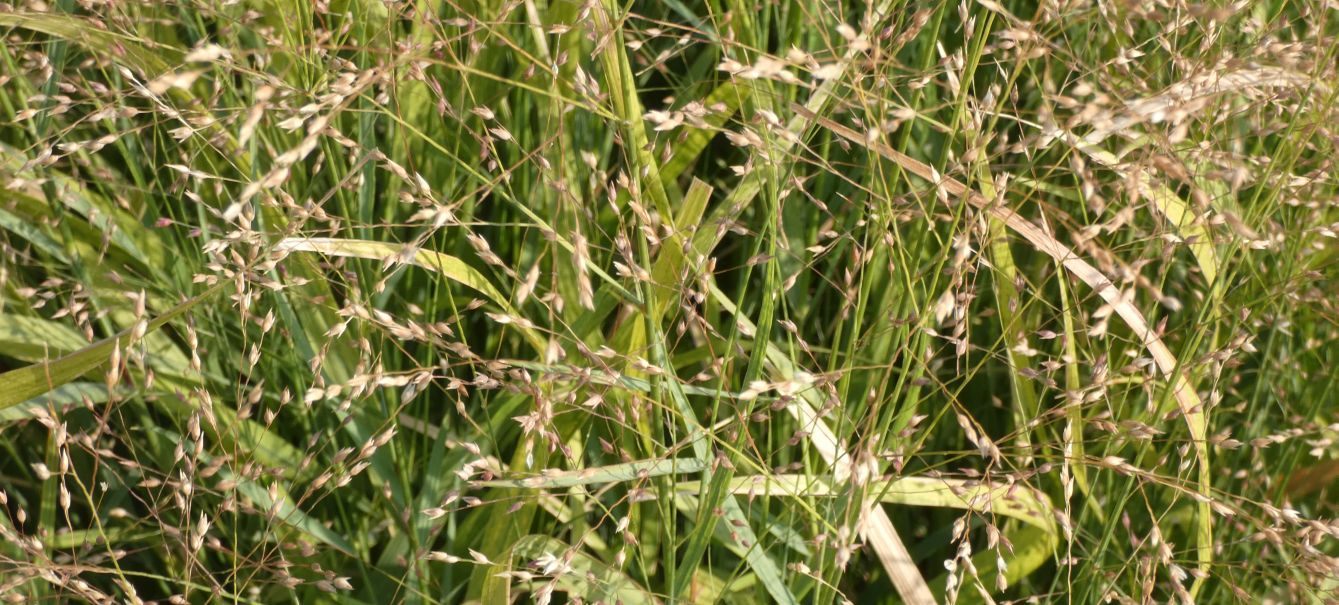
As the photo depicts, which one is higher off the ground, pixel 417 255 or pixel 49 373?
pixel 417 255

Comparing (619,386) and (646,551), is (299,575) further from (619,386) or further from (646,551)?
(619,386)

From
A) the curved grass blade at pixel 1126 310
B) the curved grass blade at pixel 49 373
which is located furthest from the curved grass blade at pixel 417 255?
the curved grass blade at pixel 1126 310

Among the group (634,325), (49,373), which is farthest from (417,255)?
(49,373)

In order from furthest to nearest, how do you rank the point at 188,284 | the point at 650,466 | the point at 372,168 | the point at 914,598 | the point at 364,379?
the point at 188,284
the point at 372,168
the point at 914,598
the point at 650,466
the point at 364,379

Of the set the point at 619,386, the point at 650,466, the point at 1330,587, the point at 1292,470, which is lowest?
the point at 1330,587

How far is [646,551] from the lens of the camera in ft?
5.21

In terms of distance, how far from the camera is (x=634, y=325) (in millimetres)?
1527

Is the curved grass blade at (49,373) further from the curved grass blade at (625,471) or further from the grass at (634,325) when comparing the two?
the curved grass blade at (625,471)

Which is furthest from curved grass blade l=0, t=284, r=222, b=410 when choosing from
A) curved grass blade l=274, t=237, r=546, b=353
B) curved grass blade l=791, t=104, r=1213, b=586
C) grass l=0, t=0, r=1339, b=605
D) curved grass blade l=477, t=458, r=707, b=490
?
curved grass blade l=791, t=104, r=1213, b=586

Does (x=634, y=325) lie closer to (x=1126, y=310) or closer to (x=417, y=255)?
(x=417, y=255)

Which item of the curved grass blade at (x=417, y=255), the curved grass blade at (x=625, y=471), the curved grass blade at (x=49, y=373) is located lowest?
the curved grass blade at (x=625, y=471)

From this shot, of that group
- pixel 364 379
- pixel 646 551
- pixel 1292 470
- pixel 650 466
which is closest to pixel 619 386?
pixel 650 466

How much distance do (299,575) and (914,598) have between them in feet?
3.02

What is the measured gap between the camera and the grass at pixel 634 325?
1299 mm
